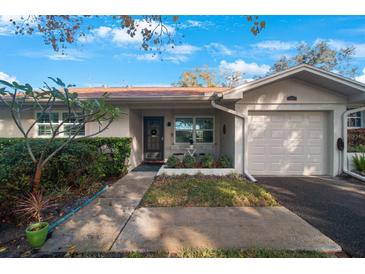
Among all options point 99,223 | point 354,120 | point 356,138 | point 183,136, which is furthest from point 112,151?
point 354,120

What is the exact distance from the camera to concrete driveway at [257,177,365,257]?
270 cm

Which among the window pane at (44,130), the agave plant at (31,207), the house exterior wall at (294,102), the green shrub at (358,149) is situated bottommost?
the agave plant at (31,207)

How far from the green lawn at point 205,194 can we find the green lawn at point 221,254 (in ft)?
4.81

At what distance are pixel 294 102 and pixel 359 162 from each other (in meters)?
3.02

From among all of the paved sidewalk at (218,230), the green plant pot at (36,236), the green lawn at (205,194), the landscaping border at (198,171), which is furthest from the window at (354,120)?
the green plant pot at (36,236)

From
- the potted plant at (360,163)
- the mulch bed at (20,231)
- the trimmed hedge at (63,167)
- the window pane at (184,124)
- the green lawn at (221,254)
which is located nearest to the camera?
the green lawn at (221,254)

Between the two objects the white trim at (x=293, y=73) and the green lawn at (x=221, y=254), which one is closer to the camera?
the green lawn at (x=221, y=254)

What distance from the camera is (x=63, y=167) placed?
430 centimetres

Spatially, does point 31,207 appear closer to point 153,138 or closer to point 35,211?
point 35,211

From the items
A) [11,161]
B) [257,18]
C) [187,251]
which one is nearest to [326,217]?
[187,251]

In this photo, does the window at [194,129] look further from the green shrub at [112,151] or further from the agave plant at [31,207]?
the agave plant at [31,207]

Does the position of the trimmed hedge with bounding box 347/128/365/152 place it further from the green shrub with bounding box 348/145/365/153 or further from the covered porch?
the covered porch

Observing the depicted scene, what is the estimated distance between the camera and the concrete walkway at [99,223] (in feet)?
7.96

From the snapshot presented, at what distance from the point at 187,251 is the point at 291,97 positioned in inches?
236
